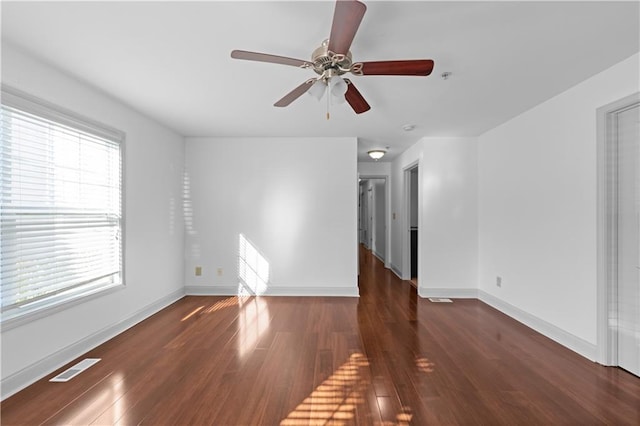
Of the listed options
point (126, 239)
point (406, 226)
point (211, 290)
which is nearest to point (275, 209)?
point (211, 290)

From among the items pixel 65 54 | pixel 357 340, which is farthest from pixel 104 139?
pixel 357 340

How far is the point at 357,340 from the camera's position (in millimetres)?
2957

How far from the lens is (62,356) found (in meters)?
2.44

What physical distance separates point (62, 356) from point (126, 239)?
124 cm

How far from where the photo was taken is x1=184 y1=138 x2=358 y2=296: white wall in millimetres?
4625

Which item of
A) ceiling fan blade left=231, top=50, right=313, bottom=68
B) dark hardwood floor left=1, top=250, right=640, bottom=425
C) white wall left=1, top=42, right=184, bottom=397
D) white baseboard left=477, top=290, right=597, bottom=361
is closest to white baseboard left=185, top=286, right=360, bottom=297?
white wall left=1, top=42, right=184, bottom=397

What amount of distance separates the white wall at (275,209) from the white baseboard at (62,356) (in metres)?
1.25

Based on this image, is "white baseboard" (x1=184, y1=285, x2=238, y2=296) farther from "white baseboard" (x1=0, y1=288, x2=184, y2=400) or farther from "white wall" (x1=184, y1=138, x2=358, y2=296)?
"white baseboard" (x1=0, y1=288, x2=184, y2=400)

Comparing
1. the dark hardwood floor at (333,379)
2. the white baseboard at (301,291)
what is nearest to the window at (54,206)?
the dark hardwood floor at (333,379)

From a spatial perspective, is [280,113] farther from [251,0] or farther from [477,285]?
[477,285]

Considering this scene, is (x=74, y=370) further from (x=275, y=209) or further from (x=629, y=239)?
(x=629, y=239)

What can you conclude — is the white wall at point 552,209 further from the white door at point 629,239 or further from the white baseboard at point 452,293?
the white baseboard at point 452,293

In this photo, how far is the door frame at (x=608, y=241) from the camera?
2.44m

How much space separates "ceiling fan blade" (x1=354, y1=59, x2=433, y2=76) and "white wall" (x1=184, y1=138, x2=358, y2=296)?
274 centimetres
